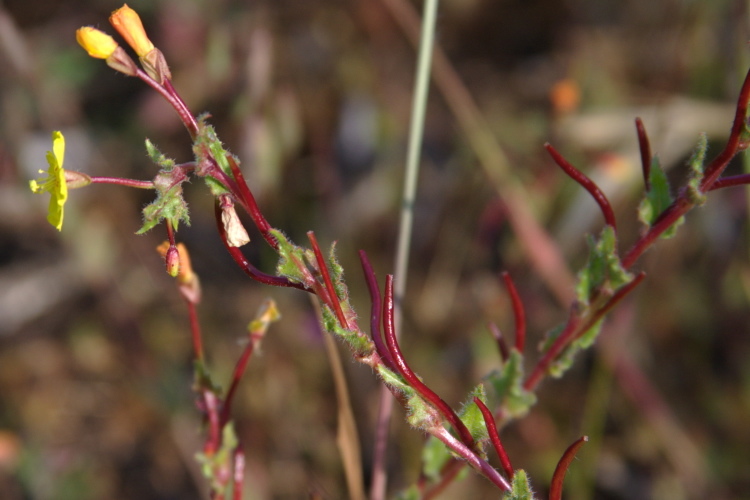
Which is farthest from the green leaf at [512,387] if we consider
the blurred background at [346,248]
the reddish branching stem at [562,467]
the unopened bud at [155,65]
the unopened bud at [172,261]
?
the blurred background at [346,248]

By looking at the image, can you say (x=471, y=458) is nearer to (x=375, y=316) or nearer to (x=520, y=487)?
(x=520, y=487)

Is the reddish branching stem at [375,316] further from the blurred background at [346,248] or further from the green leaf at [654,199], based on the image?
the blurred background at [346,248]

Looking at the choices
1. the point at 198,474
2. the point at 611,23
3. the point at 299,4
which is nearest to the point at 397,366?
the point at 198,474

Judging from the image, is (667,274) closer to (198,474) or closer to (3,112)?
(198,474)

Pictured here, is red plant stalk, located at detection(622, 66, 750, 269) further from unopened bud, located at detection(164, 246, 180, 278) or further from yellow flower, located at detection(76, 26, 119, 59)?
yellow flower, located at detection(76, 26, 119, 59)

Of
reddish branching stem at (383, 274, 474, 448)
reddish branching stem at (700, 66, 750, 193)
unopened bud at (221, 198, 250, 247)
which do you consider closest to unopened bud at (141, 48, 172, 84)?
unopened bud at (221, 198, 250, 247)

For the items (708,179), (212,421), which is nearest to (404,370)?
(212,421)
